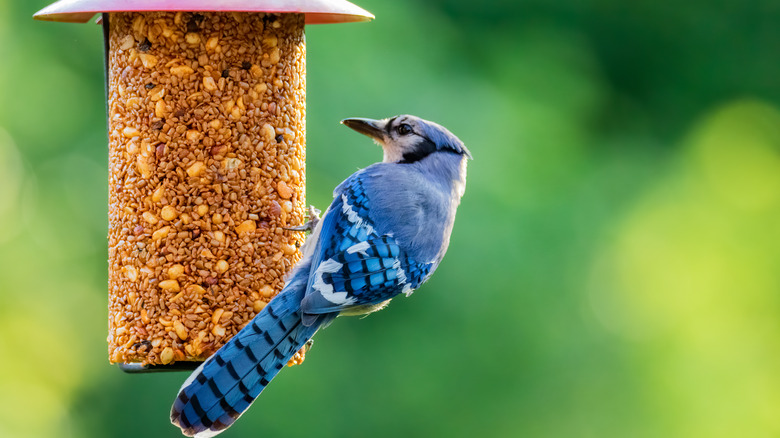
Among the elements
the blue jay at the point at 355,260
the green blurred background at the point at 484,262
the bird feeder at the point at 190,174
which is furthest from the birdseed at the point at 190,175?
the green blurred background at the point at 484,262

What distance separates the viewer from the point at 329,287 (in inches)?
117

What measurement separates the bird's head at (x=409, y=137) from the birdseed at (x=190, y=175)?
1.51ft

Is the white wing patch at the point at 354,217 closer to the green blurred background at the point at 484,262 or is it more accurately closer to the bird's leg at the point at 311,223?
the bird's leg at the point at 311,223

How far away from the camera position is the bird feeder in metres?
3.07

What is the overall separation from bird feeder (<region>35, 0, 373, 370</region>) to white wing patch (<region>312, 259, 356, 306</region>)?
25 centimetres

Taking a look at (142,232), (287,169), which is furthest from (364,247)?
(142,232)

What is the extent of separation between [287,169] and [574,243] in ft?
10.6

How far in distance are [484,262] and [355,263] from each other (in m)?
2.69

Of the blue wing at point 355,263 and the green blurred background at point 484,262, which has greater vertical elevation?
the blue wing at point 355,263

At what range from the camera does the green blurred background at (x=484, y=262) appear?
565cm

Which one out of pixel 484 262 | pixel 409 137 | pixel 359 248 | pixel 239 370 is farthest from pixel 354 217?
pixel 484 262

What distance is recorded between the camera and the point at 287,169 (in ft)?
10.6

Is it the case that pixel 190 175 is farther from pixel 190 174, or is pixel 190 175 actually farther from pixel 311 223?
pixel 311 223

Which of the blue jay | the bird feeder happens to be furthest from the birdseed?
the blue jay
